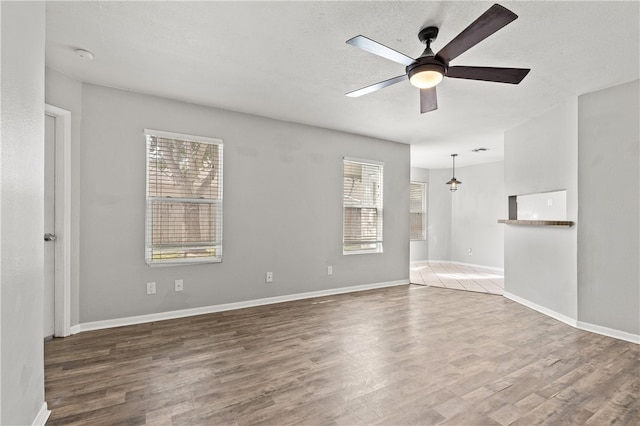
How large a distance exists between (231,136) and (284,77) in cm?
133

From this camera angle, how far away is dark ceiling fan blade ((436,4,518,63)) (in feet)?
5.36

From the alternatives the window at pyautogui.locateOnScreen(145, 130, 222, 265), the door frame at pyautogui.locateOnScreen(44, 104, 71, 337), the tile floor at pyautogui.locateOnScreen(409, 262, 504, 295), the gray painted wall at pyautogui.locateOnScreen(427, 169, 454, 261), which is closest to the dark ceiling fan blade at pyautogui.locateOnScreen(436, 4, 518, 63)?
the window at pyautogui.locateOnScreen(145, 130, 222, 265)

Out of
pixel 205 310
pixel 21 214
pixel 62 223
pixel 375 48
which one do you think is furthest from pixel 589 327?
pixel 62 223

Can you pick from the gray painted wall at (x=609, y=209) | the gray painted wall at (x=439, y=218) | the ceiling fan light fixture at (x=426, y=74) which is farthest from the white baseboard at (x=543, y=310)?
the gray painted wall at (x=439, y=218)

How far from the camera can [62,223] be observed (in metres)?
3.17

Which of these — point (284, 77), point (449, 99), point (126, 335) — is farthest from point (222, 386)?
point (449, 99)

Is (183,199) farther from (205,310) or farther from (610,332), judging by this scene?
(610,332)

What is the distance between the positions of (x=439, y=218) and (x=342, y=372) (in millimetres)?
7428

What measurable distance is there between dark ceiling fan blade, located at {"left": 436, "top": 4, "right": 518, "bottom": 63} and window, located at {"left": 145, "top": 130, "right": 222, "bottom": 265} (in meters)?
2.95

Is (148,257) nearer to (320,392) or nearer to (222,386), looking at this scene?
(222,386)

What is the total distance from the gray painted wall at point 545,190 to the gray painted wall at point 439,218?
393 cm

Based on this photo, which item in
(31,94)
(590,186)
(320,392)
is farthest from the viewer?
(590,186)

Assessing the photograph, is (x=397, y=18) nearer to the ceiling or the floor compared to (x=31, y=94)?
nearer to the ceiling

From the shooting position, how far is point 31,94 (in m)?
1.66
